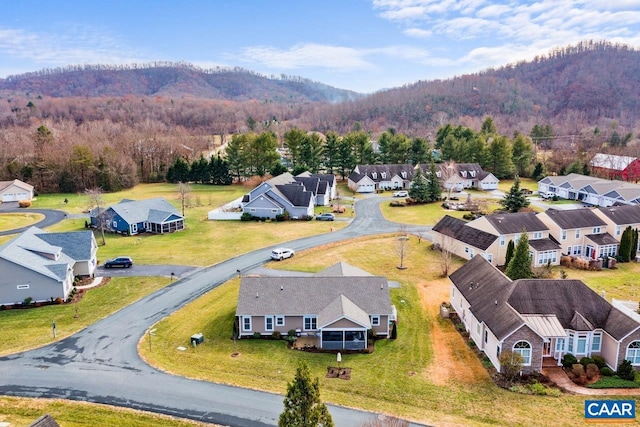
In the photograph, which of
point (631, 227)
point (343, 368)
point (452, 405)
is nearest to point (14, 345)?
point (343, 368)

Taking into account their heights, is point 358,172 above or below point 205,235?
above

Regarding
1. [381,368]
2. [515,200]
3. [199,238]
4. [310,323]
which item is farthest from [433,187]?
[381,368]

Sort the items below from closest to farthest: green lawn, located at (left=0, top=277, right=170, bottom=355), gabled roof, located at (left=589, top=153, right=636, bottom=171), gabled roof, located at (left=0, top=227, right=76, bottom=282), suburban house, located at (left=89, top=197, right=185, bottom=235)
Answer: green lawn, located at (left=0, top=277, right=170, bottom=355) < gabled roof, located at (left=0, top=227, right=76, bottom=282) < suburban house, located at (left=89, top=197, right=185, bottom=235) < gabled roof, located at (left=589, top=153, right=636, bottom=171)

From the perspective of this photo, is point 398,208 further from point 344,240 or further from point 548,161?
point 548,161

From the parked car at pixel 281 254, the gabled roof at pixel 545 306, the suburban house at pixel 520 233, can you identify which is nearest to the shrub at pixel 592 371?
the gabled roof at pixel 545 306

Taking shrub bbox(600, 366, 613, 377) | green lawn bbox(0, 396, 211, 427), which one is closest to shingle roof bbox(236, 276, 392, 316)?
green lawn bbox(0, 396, 211, 427)

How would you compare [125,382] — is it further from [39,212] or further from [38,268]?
[39,212]

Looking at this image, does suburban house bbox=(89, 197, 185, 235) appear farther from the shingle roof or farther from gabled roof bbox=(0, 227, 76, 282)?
the shingle roof
